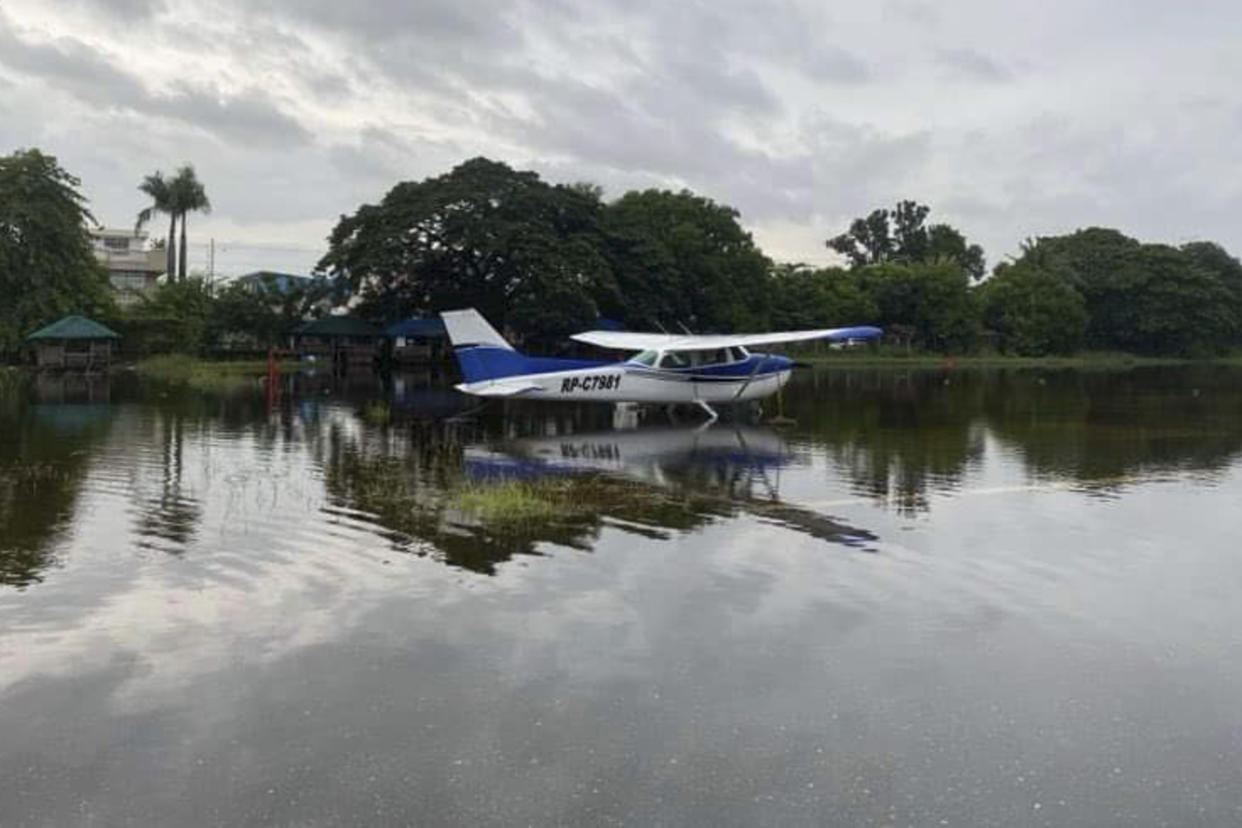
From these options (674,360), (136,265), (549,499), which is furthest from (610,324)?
(136,265)

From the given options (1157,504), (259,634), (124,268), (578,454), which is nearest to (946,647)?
(259,634)

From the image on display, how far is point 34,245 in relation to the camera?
1705 inches

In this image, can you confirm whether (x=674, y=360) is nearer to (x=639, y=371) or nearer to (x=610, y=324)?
(x=639, y=371)

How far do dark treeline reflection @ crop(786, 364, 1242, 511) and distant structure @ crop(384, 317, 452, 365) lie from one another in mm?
21265

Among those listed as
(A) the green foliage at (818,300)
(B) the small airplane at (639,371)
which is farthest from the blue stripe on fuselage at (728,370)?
(A) the green foliage at (818,300)

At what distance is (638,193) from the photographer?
194ft

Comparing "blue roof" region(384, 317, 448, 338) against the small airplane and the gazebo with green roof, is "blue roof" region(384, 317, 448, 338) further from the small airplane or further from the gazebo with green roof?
the small airplane

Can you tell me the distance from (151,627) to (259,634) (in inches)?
27.0

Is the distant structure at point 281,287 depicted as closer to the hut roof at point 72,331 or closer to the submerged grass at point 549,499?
the hut roof at point 72,331

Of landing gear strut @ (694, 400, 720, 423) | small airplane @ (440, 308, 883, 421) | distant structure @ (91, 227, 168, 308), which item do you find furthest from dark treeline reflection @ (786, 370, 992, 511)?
distant structure @ (91, 227, 168, 308)

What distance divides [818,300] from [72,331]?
4399cm

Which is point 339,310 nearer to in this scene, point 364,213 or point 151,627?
point 364,213

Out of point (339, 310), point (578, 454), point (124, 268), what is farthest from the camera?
point (124, 268)

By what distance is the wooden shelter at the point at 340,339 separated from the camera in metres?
51.6
